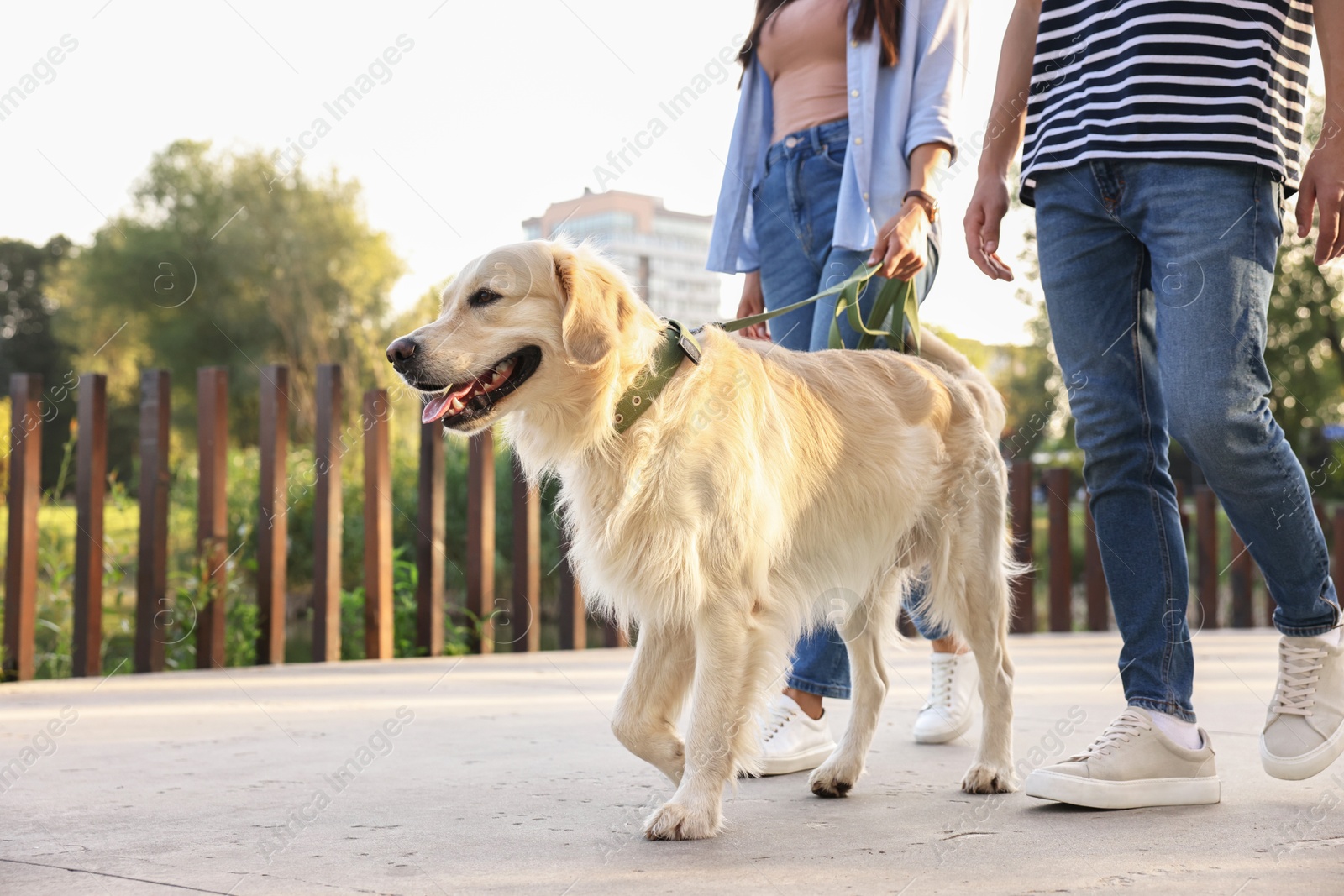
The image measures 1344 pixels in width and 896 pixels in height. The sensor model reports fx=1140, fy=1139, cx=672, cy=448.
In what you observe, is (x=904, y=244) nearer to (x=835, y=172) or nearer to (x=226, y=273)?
(x=835, y=172)

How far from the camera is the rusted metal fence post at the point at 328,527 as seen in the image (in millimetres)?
5738

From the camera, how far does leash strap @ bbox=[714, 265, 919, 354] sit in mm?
3484

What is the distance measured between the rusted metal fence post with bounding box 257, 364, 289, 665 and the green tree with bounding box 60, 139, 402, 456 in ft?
63.4

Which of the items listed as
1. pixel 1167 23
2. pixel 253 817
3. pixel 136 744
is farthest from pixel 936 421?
pixel 136 744

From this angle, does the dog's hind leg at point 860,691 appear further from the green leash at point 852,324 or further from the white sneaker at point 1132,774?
the green leash at point 852,324

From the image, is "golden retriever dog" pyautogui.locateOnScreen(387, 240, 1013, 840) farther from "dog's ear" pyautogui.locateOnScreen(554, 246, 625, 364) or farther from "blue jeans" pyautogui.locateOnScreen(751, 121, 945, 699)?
"blue jeans" pyautogui.locateOnScreen(751, 121, 945, 699)

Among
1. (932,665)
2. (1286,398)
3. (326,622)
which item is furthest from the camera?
(1286,398)

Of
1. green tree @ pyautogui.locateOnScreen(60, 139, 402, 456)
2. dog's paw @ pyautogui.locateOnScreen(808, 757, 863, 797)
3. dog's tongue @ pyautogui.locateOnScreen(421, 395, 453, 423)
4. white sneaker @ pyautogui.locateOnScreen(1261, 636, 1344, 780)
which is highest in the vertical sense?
green tree @ pyautogui.locateOnScreen(60, 139, 402, 456)

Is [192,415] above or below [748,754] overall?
above

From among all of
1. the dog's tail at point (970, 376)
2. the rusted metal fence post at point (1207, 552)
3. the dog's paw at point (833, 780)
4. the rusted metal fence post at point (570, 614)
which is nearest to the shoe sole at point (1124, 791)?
the dog's paw at point (833, 780)

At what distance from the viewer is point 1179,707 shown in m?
2.71

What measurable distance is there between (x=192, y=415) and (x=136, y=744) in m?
22.9

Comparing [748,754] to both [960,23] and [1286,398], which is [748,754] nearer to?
[960,23]

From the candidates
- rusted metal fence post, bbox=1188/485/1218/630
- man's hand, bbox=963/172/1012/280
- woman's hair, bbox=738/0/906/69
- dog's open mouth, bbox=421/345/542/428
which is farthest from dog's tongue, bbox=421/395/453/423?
rusted metal fence post, bbox=1188/485/1218/630
